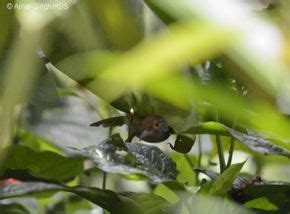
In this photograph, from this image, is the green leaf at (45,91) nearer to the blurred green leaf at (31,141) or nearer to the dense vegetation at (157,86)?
the dense vegetation at (157,86)

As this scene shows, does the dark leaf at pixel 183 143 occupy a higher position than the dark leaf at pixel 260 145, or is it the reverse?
the dark leaf at pixel 260 145

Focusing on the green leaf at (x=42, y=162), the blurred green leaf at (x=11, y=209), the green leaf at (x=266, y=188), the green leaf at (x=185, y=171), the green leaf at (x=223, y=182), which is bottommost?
the green leaf at (x=185, y=171)

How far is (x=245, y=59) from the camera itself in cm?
24

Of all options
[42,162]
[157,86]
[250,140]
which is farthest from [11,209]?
[157,86]

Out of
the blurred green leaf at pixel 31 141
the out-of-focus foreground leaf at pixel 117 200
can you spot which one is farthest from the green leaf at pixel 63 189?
the blurred green leaf at pixel 31 141

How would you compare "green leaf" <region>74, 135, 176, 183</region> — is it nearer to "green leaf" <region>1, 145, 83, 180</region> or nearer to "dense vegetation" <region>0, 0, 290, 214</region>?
"dense vegetation" <region>0, 0, 290, 214</region>

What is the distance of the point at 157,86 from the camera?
0.90ft

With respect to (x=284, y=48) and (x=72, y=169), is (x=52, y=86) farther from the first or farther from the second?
(x=284, y=48)

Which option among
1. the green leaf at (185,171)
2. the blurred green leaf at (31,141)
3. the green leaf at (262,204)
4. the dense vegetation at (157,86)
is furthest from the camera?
the blurred green leaf at (31,141)

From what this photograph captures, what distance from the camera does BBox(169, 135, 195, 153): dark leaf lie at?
62 centimetres

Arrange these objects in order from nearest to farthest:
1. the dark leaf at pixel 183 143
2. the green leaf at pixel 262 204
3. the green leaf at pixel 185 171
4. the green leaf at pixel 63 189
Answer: the green leaf at pixel 63 189
the dark leaf at pixel 183 143
the green leaf at pixel 262 204
the green leaf at pixel 185 171

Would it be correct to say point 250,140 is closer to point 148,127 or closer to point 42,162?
point 148,127

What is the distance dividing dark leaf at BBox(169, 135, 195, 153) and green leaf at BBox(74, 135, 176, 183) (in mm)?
28

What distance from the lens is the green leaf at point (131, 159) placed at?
0.56m
